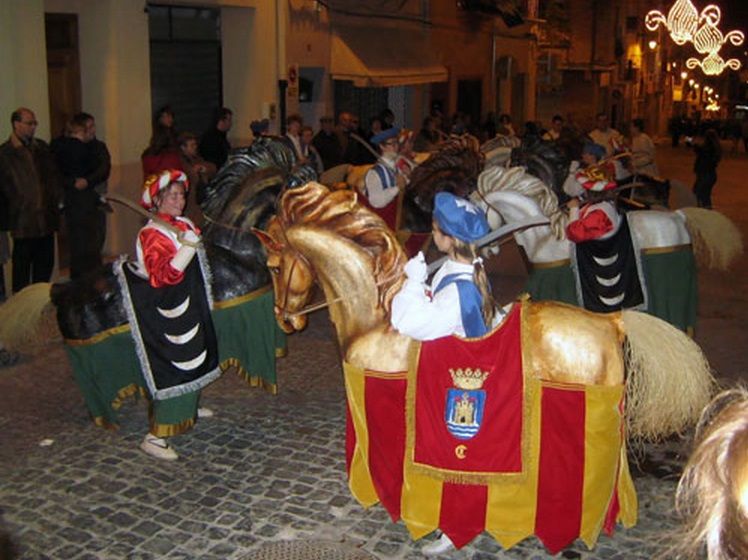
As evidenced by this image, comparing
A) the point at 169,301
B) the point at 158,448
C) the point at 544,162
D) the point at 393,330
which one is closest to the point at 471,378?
the point at 393,330

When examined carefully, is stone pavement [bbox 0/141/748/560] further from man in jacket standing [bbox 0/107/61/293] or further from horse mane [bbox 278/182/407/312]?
man in jacket standing [bbox 0/107/61/293]

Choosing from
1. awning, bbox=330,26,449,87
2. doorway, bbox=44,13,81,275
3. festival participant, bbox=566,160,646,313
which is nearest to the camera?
festival participant, bbox=566,160,646,313

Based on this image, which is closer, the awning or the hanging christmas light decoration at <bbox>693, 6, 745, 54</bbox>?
the awning

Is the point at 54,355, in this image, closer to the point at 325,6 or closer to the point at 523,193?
the point at 523,193

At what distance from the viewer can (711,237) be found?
7918 millimetres

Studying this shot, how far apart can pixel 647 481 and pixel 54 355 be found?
16.3ft

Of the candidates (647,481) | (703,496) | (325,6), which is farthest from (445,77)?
(703,496)

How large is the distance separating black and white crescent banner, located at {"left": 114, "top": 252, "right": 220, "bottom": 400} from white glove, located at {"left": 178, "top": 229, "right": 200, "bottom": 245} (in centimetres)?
27

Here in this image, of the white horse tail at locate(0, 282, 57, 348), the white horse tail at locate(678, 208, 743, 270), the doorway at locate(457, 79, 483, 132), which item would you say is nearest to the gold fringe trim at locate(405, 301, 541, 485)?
the white horse tail at locate(0, 282, 57, 348)

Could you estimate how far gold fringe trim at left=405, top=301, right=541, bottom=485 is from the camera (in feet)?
14.5

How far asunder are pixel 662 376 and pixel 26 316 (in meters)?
3.90

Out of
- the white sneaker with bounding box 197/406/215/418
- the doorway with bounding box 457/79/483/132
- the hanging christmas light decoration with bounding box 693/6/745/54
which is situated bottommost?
the white sneaker with bounding box 197/406/215/418

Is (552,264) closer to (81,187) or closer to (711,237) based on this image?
(711,237)

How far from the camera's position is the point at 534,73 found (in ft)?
96.6
